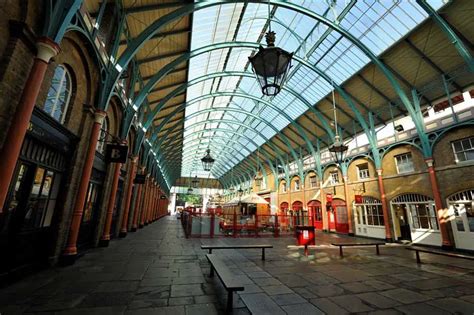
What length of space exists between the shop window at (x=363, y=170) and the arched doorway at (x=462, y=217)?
5.39m

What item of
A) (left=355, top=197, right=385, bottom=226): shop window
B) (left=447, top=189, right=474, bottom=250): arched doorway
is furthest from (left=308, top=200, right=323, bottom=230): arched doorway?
(left=447, top=189, right=474, bottom=250): arched doorway

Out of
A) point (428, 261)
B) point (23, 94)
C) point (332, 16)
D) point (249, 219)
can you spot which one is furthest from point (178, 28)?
point (428, 261)

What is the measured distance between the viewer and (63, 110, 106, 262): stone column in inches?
238

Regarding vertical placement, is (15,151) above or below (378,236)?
above

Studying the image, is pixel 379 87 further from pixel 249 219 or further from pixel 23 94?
pixel 23 94

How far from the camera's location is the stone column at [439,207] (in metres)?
10.6

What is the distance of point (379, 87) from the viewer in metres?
13.8

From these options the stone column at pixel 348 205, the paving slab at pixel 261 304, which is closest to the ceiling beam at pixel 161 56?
the paving slab at pixel 261 304

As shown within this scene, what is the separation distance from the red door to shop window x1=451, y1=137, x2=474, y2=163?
8.13 metres

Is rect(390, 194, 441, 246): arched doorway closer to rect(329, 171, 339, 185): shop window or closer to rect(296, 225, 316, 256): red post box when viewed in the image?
rect(329, 171, 339, 185): shop window

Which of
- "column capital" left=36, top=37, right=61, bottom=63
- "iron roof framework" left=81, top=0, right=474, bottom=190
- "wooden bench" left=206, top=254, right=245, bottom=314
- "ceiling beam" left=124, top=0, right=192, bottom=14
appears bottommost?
"wooden bench" left=206, top=254, right=245, bottom=314

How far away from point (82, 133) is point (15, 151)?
3.05 meters

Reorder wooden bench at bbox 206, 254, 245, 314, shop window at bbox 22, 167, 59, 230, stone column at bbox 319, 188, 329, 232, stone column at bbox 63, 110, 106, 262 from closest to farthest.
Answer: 1. wooden bench at bbox 206, 254, 245, 314
2. shop window at bbox 22, 167, 59, 230
3. stone column at bbox 63, 110, 106, 262
4. stone column at bbox 319, 188, 329, 232

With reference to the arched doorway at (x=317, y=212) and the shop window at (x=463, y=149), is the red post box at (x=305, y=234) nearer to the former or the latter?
the shop window at (x=463, y=149)
